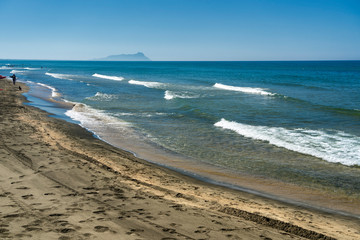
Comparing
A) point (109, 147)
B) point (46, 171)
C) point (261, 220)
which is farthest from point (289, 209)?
point (109, 147)

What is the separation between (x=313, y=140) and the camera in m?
15.0

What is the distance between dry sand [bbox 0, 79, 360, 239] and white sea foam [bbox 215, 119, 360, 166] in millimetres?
5662

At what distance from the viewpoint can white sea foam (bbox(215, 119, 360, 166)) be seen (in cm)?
1266

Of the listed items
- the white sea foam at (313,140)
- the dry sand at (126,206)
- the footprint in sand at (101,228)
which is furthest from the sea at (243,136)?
the footprint in sand at (101,228)

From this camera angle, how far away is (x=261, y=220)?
673 centimetres

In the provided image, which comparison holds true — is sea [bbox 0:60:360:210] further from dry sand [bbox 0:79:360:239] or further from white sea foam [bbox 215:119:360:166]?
dry sand [bbox 0:79:360:239]

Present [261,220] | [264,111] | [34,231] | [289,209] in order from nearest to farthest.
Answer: [34,231], [261,220], [289,209], [264,111]

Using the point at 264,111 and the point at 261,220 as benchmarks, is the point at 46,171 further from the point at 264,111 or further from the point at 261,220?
the point at 264,111

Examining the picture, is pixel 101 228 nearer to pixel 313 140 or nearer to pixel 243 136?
pixel 243 136

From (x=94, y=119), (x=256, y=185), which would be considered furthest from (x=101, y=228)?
(x=94, y=119)

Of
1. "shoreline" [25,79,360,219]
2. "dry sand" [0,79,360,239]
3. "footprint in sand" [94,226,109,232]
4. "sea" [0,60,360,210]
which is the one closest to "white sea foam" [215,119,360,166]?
"sea" [0,60,360,210]

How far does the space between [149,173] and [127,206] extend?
3248 millimetres

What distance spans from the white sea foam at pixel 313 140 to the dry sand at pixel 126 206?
5662 millimetres

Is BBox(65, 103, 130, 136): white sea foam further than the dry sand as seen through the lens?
Yes
